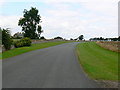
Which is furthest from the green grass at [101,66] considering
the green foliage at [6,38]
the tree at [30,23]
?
the tree at [30,23]

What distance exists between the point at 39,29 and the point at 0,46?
99.5 ft

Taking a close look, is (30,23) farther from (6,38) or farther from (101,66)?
(101,66)

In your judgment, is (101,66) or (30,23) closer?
(101,66)

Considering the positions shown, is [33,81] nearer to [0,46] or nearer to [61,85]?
[61,85]

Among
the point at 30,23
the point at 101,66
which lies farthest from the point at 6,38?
the point at 30,23

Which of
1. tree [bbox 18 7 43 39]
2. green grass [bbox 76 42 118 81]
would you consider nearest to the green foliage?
green grass [bbox 76 42 118 81]

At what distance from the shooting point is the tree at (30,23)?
4345 cm

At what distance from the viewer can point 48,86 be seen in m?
4.59

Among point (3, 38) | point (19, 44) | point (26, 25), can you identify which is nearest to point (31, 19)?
point (26, 25)

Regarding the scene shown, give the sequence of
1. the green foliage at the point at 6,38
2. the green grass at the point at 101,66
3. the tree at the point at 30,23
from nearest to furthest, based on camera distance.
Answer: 1. the green grass at the point at 101,66
2. the green foliage at the point at 6,38
3. the tree at the point at 30,23

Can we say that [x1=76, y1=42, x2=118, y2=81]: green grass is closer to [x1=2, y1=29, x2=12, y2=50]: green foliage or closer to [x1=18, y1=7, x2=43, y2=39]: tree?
[x1=2, y1=29, x2=12, y2=50]: green foliage

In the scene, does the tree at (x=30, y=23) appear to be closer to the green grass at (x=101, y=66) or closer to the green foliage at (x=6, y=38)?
the green foliage at (x=6, y=38)

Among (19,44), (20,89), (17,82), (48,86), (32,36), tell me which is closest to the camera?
(20,89)

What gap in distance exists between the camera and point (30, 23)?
4450cm
